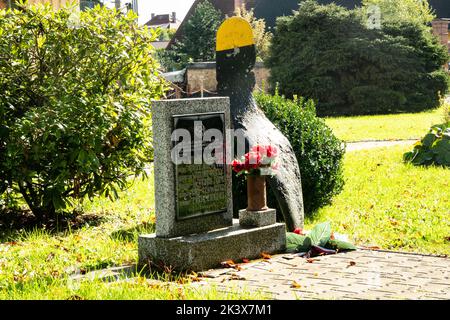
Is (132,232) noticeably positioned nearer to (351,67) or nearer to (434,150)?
(434,150)

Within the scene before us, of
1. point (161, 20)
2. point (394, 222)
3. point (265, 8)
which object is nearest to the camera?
point (394, 222)

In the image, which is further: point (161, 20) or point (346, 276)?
point (161, 20)

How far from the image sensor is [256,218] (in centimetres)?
766

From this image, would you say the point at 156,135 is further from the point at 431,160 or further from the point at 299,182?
the point at 431,160

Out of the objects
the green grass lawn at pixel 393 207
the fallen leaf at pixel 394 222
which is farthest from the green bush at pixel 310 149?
the fallen leaf at pixel 394 222

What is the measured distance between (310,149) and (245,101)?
3.88 feet

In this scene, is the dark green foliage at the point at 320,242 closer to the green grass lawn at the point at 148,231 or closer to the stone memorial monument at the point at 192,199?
the stone memorial monument at the point at 192,199

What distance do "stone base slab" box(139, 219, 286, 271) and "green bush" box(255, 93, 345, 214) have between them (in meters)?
2.15

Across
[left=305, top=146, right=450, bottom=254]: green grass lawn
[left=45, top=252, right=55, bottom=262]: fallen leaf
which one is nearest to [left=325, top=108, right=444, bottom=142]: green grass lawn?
[left=305, top=146, right=450, bottom=254]: green grass lawn

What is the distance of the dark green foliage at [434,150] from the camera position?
1379 cm

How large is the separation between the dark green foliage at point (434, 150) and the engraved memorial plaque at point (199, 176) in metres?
7.14

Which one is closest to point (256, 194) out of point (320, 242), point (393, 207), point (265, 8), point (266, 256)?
point (266, 256)

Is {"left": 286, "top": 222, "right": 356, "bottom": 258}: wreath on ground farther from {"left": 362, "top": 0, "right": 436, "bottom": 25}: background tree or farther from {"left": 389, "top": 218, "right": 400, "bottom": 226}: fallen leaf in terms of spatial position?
{"left": 362, "top": 0, "right": 436, "bottom": 25}: background tree

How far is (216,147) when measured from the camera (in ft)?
24.8
